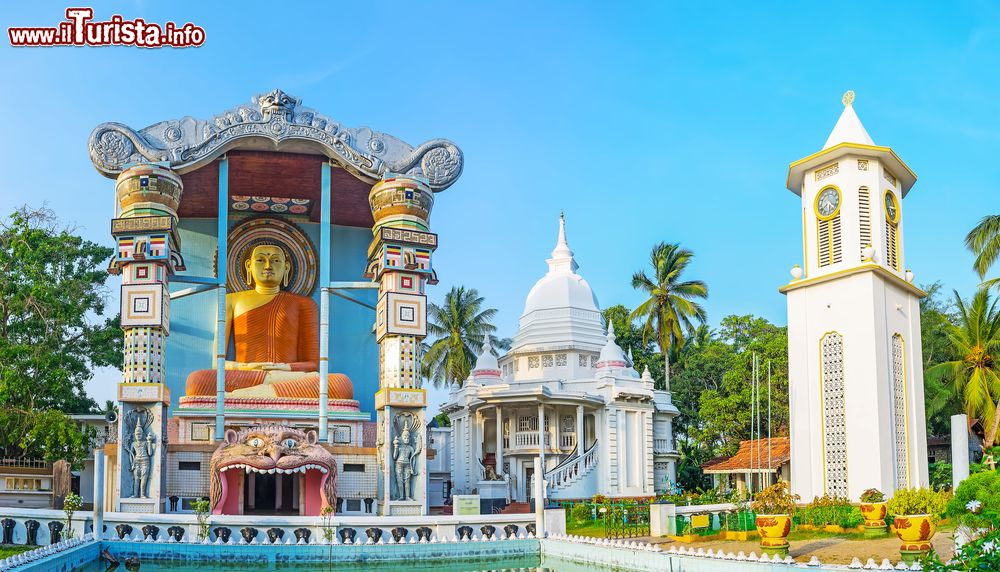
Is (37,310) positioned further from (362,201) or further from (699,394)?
(699,394)

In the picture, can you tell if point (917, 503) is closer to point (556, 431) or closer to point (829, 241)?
point (829, 241)

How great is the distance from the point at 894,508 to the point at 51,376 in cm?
2159

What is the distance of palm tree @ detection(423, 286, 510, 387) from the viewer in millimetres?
46031

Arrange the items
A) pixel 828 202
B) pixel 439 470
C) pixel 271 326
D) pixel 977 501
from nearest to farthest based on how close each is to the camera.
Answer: pixel 977 501
pixel 828 202
pixel 271 326
pixel 439 470

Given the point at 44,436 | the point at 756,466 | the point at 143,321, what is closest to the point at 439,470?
the point at 756,466

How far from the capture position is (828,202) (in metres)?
23.1

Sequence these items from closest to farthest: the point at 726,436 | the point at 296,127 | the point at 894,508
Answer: the point at 894,508 → the point at 296,127 → the point at 726,436

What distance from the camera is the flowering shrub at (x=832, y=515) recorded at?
1848cm

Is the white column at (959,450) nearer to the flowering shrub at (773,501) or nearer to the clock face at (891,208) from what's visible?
the flowering shrub at (773,501)

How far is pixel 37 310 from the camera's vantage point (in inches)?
1147

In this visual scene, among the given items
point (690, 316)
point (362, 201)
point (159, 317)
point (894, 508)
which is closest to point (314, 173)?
point (362, 201)

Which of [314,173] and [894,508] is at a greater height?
[314,173]

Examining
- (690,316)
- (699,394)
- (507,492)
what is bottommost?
(507,492)

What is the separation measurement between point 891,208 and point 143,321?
16.7 meters
